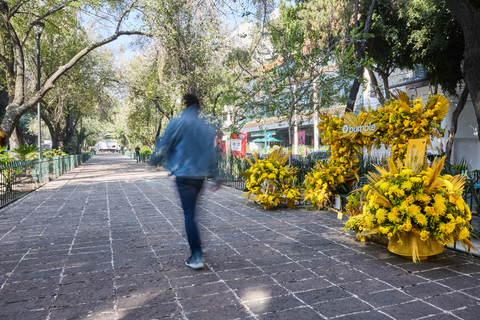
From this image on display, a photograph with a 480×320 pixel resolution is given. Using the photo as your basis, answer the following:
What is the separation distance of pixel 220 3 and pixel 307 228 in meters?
5.09

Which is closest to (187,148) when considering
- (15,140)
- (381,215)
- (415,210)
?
(381,215)

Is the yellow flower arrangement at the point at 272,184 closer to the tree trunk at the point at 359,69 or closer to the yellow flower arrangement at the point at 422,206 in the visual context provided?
the yellow flower arrangement at the point at 422,206

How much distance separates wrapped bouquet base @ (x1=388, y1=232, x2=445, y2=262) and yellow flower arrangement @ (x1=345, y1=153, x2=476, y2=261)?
0.09ft

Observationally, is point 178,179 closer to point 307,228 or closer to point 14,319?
point 14,319

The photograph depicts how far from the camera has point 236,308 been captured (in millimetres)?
2920

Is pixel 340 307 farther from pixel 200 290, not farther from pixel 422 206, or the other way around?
pixel 422 206

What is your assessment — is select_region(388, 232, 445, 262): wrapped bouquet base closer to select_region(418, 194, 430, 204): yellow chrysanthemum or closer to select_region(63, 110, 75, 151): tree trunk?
select_region(418, 194, 430, 204): yellow chrysanthemum

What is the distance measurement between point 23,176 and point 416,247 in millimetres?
10854

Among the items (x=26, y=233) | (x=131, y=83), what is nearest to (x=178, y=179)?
(x=26, y=233)

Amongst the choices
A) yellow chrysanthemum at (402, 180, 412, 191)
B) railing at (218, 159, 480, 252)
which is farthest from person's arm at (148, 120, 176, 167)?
railing at (218, 159, 480, 252)

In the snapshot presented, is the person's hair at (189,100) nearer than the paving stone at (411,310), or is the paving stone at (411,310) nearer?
the paving stone at (411,310)

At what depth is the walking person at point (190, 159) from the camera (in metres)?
3.83

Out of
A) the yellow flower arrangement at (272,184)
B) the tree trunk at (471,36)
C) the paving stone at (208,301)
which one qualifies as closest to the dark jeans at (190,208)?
the paving stone at (208,301)

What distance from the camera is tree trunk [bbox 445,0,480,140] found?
760 centimetres
